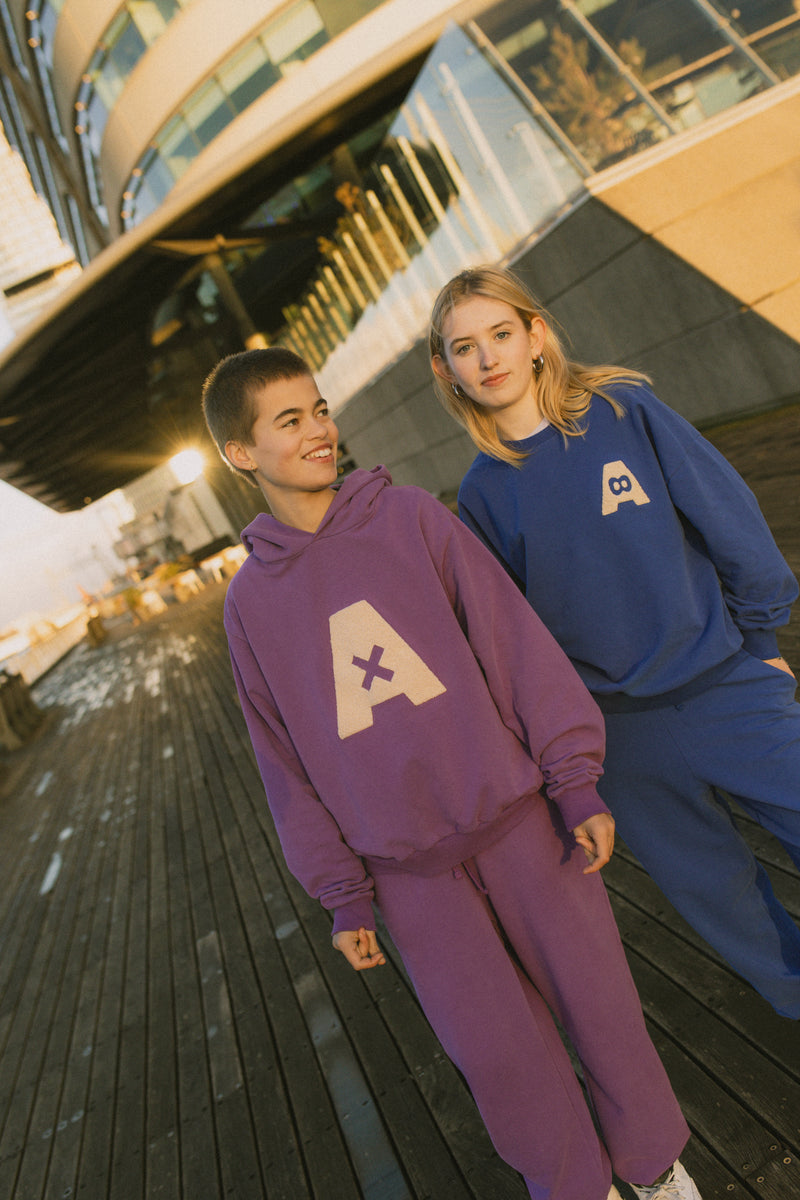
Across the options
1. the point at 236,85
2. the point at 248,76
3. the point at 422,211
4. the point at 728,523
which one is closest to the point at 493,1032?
the point at 728,523

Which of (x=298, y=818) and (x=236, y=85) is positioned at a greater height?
(x=236, y=85)

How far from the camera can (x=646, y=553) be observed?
147cm

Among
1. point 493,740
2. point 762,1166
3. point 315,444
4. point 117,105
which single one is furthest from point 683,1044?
point 117,105

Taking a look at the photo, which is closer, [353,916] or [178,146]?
[353,916]

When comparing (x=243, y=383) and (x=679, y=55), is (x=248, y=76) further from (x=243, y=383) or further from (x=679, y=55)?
(x=243, y=383)


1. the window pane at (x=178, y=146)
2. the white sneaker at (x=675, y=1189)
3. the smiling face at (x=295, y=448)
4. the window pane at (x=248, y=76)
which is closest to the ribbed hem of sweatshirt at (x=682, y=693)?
the smiling face at (x=295, y=448)

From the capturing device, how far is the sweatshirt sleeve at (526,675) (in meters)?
1.31

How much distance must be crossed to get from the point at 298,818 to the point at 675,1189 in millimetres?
1061

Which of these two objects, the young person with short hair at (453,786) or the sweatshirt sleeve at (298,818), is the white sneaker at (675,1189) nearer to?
the young person with short hair at (453,786)

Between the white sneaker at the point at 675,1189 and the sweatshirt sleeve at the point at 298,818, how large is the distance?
795mm

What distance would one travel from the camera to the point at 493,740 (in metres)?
1.30

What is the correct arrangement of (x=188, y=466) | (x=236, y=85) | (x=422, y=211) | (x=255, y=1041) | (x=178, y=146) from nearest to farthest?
(x=255, y=1041) < (x=422, y=211) < (x=188, y=466) < (x=236, y=85) < (x=178, y=146)

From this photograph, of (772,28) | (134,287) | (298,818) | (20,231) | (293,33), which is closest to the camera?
(298,818)

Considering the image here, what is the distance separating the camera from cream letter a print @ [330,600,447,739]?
4.26 ft
